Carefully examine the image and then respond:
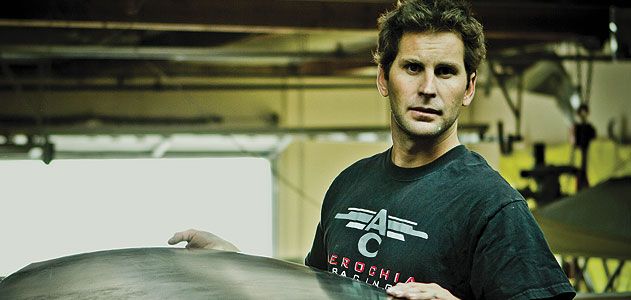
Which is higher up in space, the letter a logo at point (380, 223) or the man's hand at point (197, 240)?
the letter a logo at point (380, 223)

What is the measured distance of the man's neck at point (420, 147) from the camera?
1742 millimetres

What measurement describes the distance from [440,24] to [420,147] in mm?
247

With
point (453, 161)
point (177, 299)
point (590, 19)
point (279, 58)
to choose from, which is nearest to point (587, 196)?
point (590, 19)

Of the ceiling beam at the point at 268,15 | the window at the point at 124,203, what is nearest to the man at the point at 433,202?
the ceiling beam at the point at 268,15

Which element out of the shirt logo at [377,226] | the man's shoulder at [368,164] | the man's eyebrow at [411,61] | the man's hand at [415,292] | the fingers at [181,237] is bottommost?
the man's hand at [415,292]

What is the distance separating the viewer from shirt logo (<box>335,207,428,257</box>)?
5.51ft

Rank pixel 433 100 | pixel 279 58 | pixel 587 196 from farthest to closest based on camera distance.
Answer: pixel 279 58, pixel 587 196, pixel 433 100

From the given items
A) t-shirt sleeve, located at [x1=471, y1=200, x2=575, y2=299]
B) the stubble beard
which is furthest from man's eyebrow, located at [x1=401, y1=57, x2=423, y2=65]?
t-shirt sleeve, located at [x1=471, y1=200, x2=575, y2=299]

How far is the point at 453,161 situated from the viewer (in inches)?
67.7

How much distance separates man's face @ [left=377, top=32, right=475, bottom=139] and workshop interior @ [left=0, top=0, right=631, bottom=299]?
2764mm

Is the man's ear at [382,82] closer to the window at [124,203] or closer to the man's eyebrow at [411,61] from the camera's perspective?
the man's eyebrow at [411,61]

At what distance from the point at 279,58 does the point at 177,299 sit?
16.3 ft

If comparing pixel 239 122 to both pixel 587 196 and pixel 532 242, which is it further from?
pixel 532 242

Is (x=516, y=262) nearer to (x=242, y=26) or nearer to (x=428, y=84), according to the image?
(x=428, y=84)
